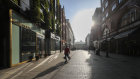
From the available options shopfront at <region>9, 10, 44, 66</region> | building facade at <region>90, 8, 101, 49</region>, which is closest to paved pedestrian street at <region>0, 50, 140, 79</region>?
shopfront at <region>9, 10, 44, 66</region>

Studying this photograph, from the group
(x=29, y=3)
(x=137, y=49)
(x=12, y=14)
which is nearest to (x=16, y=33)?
(x=12, y=14)

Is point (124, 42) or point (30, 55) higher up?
point (124, 42)

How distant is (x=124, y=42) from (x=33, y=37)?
1798 centimetres

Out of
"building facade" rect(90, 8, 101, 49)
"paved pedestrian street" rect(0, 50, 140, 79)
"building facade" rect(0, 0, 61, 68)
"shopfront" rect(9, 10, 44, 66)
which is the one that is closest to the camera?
"paved pedestrian street" rect(0, 50, 140, 79)

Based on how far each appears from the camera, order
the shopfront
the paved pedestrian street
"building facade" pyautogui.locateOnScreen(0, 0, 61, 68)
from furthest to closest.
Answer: the shopfront < "building facade" pyautogui.locateOnScreen(0, 0, 61, 68) < the paved pedestrian street

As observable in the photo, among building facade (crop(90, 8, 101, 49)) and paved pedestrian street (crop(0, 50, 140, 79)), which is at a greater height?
building facade (crop(90, 8, 101, 49))

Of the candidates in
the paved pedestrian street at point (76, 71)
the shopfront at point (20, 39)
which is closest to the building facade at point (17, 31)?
the shopfront at point (20, 39)

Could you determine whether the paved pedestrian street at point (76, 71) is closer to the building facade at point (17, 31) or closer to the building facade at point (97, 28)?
the building facade at point (17, 31)

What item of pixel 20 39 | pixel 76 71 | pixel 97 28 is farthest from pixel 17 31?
pixel 97 28

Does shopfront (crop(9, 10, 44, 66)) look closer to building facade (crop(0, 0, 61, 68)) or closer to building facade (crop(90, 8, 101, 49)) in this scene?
building facade (crop(0, 0, 61, 68))

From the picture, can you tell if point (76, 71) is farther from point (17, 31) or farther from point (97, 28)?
point (97, 28)

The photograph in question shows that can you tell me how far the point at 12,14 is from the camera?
7.88m

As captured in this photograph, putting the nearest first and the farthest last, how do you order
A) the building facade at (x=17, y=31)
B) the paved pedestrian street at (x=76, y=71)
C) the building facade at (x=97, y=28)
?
the paved pedestrian street at (x=76, y=71), the building facade at (x=17, y=31), the building facade at (x=97, y=28)

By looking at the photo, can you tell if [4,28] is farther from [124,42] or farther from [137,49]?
[124,42]
